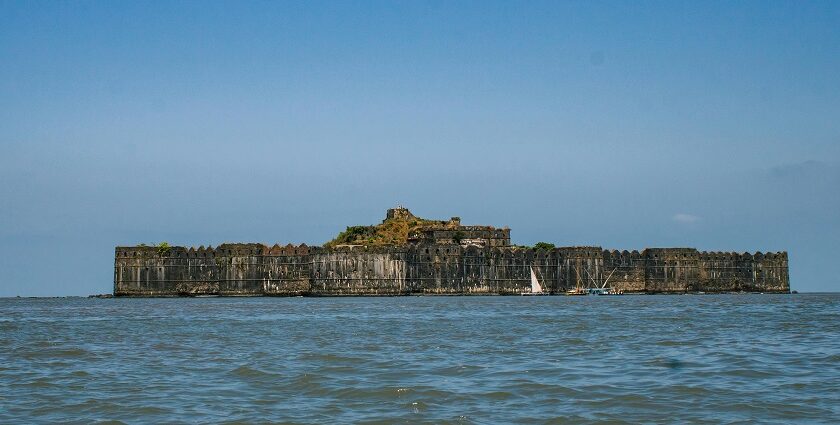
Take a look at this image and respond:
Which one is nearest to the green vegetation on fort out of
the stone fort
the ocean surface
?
the stone fort

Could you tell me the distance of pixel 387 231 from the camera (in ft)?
411

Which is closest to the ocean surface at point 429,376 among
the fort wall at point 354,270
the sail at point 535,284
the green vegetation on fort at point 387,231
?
the fort wall at point 354,270

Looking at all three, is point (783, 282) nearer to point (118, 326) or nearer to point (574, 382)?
point (118, 326)

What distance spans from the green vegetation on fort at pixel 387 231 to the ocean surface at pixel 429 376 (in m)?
85.7

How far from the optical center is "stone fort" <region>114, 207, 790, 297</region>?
103250mm

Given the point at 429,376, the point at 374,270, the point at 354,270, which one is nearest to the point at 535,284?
the point at 374,270

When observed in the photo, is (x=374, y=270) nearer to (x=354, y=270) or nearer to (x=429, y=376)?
(x=354, y=270)

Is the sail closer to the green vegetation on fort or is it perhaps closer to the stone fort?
the stone fort

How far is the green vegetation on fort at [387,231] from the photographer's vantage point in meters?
123

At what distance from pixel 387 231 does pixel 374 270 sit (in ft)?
73.6

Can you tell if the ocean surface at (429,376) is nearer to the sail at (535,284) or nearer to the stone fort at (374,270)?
the stone fort at (374,270)

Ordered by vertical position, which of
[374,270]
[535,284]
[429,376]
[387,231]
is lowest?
[429,376]

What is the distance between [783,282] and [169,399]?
11081 centimetres

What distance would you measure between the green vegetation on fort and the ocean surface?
85709mm
